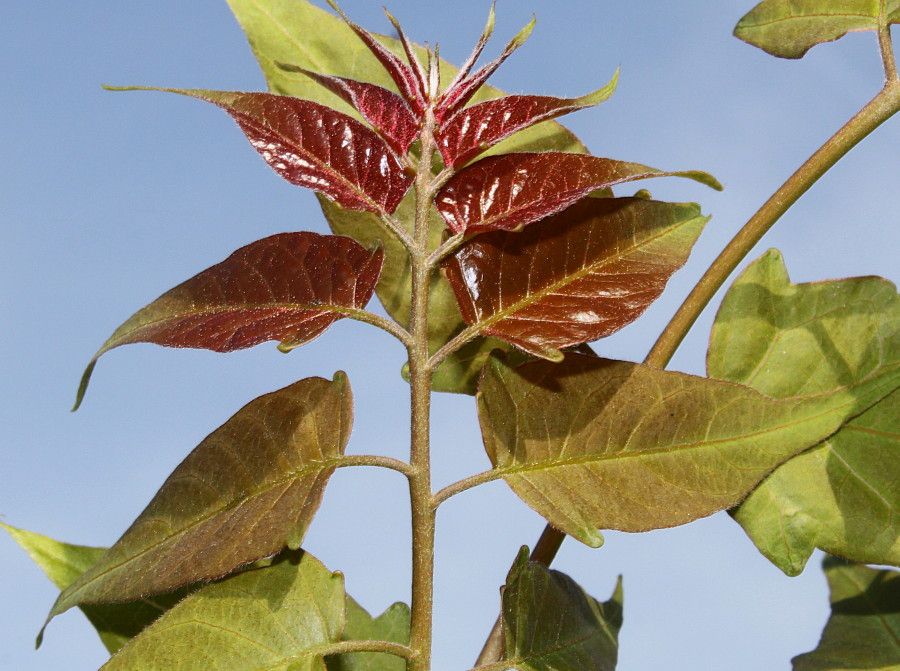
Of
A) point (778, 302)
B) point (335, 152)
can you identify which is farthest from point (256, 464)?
point (778, 302)

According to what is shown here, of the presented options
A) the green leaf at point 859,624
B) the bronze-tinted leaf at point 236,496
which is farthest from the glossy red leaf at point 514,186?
the green leaf at point 859,624

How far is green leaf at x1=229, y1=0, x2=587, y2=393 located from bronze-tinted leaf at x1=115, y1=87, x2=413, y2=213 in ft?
0.32

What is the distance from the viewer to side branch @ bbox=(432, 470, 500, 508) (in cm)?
61

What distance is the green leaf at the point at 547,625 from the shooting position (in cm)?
67

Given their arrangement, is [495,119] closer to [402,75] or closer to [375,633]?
[402,75]

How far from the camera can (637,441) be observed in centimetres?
62

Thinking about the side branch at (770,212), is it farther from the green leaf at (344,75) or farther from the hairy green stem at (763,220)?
the green leaf at (344,75)

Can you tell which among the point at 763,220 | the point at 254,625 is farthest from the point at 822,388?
the point at 254,625

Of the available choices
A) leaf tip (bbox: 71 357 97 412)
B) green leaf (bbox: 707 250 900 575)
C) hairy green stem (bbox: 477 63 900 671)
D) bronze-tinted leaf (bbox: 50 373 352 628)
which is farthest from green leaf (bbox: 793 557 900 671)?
leaf tip (bbox: 71 357 97 412)

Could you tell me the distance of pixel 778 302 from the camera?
2.43 ft

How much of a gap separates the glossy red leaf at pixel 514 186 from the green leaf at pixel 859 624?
0.50 metres

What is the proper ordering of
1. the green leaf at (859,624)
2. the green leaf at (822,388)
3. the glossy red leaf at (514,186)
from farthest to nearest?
the green leaf at (859,624) → the green leaf at (822,388) → the glossy red leaf at (514,186)

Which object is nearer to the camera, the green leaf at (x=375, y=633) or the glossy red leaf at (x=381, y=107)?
the glossy red leaf at (x=381, y=107)

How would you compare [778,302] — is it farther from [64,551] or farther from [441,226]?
[64,551]
